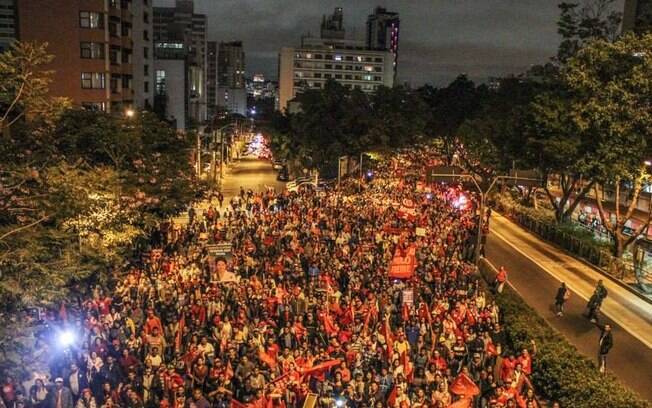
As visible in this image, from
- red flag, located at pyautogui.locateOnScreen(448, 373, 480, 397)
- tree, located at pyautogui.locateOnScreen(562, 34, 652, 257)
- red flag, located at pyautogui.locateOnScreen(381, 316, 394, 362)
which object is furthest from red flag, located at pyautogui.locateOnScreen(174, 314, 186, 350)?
tree, located at pyautogui.locateOnScreen(562, 34, 652, 257)

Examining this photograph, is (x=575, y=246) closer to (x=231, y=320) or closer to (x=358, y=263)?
(x=358, y=263)

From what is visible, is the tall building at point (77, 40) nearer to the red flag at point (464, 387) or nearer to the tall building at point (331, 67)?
the red flag at point (464, 387)

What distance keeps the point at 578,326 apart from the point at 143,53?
2533 inches

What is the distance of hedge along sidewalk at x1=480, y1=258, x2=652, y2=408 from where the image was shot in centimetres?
1457

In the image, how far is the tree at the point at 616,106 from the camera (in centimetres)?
2816

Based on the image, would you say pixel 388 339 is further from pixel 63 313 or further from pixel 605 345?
pixel 63 313

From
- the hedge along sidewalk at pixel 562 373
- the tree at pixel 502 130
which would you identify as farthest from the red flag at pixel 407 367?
the tree at pixel 502 130

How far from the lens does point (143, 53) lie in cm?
7425

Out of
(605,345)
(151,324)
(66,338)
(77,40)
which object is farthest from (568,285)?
(77,40)

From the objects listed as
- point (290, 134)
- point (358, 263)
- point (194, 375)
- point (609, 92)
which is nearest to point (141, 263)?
point (358, 263)

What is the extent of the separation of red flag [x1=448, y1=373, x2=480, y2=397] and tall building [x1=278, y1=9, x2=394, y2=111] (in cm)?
13733

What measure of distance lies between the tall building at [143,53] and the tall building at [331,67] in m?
72.0

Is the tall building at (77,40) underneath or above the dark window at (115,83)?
above

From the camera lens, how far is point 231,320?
56.0 ft
